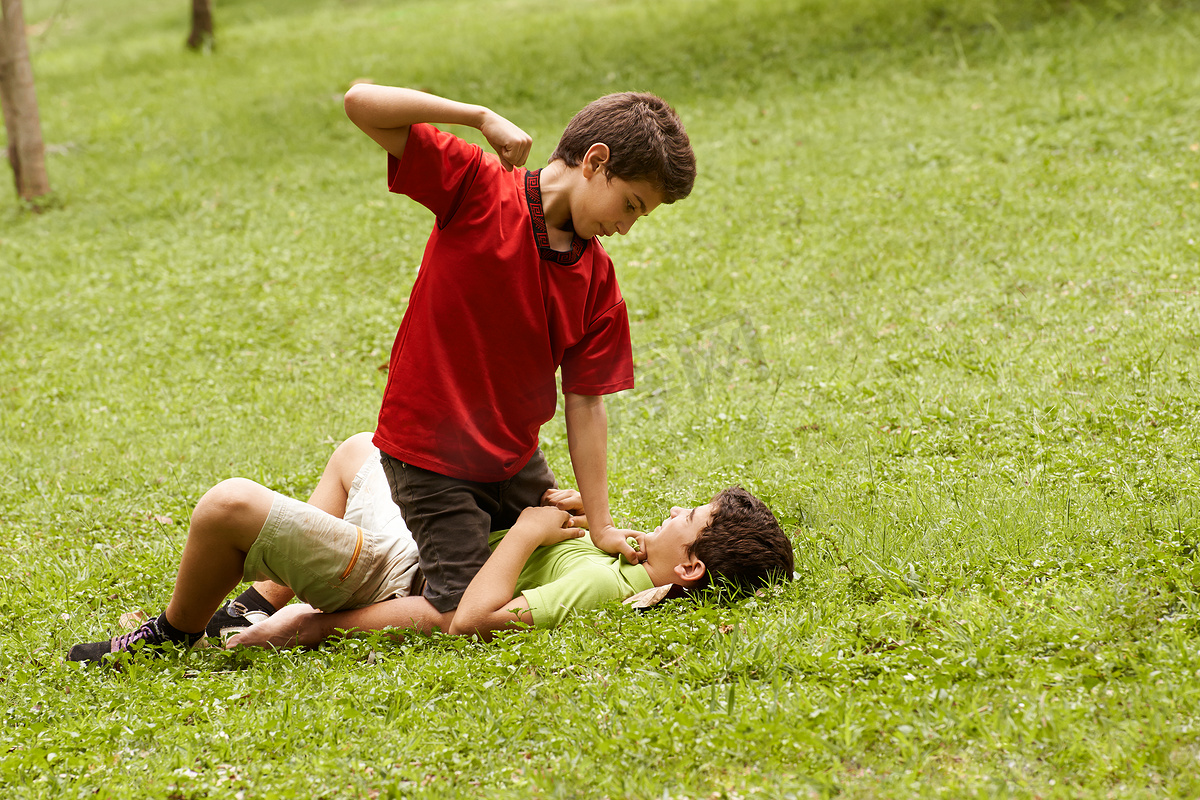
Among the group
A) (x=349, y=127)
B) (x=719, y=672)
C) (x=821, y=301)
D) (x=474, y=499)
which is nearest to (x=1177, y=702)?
(x=719, y=672)

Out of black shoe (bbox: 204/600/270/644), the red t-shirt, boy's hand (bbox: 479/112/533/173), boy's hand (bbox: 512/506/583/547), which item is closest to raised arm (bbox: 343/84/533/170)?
boy's hand (bbox: 479/112/533/173)

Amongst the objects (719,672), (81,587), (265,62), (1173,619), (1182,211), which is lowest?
(81,587)

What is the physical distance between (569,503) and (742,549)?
72cm

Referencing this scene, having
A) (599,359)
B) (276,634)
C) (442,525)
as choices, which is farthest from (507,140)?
(276,634)

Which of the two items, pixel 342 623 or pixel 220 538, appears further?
pixel 342 623

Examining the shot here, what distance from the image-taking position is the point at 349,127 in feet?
42.9

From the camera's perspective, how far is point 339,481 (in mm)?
4023

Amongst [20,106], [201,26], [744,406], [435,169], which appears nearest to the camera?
[435,169]

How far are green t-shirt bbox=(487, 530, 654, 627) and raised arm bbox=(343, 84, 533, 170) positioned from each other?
4.83 ft

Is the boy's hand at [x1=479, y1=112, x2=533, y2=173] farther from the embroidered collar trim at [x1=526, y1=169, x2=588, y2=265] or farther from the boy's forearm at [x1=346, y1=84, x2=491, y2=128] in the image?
the embroidered collar trim at [x1=526, y1=169, x2=588, y2=265]

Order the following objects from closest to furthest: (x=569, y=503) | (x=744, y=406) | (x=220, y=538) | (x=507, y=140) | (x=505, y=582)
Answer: (x=507, y=140)
(x=220, y=538)
(x=505, y=582)
(x=569, y=503)
(x=744, y=406)

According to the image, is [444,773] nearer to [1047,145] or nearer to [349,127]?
[1047,145]

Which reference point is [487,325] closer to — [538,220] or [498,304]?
[498,304]

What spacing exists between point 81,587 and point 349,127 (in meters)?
9.93
